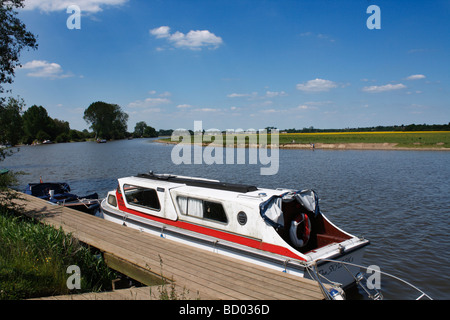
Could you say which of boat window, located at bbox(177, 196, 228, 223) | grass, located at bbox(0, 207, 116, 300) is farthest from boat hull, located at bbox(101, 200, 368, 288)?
grass, located at bbox(0, 207, 116, 300)

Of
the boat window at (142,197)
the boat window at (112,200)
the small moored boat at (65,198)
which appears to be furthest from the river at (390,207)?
the boat window at (112,200)

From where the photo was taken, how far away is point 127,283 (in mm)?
8195

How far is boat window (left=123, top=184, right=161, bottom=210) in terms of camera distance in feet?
35.9

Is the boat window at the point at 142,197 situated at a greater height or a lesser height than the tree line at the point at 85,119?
lesser

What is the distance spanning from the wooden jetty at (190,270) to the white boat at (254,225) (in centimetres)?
100

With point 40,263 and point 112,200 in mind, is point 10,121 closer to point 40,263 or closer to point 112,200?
point 112,200

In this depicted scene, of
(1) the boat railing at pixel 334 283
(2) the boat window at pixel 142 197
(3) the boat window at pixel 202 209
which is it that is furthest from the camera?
(2) the boat window at pixel 142 197

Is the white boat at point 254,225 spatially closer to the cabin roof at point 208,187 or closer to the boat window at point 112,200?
the cabin roof at point 208,187

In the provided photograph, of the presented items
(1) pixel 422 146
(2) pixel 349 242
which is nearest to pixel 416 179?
(2) pixel 349 242

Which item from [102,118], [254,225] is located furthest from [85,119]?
[254,225]

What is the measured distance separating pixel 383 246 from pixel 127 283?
31.9 ft

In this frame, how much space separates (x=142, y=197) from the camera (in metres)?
11.5

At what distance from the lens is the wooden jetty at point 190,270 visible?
19.1 feet

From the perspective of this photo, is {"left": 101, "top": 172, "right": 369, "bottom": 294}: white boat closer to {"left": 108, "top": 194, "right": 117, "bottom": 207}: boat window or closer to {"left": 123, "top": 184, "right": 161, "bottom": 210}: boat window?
{"left": 123, "top": 184, "right": 161, "bottom": 210}: boat window
